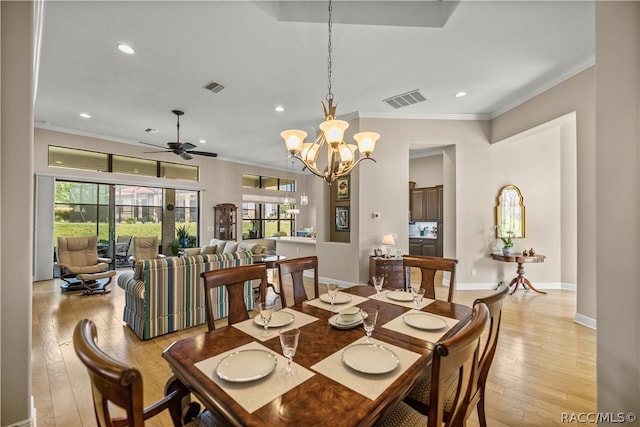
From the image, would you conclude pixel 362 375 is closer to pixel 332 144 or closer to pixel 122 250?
pixel 332 144

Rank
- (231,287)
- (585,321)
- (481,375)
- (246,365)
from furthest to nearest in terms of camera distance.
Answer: (585,321) → (231,287) → (481,375) → (246,365)

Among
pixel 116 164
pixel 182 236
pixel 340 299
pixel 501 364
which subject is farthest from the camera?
pixel 182 236

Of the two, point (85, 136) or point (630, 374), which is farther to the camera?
point (85, 136)

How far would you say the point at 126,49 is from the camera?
119 inches

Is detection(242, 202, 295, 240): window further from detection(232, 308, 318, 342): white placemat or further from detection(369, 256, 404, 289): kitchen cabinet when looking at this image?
detection(232, 308, 318, 342): white placemat

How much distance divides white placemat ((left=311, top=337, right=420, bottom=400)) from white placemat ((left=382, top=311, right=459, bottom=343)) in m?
0.21

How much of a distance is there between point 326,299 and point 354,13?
266 centimetres

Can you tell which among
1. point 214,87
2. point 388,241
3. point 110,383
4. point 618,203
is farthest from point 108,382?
point 388,241

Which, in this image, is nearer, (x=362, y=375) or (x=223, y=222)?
(x=362, y=375)

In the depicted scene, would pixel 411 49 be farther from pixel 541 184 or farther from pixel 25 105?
pixel 541 184

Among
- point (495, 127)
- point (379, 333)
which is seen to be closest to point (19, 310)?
point (379, 333)

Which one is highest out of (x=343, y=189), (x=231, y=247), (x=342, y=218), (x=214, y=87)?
(x=214, y=87)

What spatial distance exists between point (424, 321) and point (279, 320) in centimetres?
87

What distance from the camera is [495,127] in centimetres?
491
